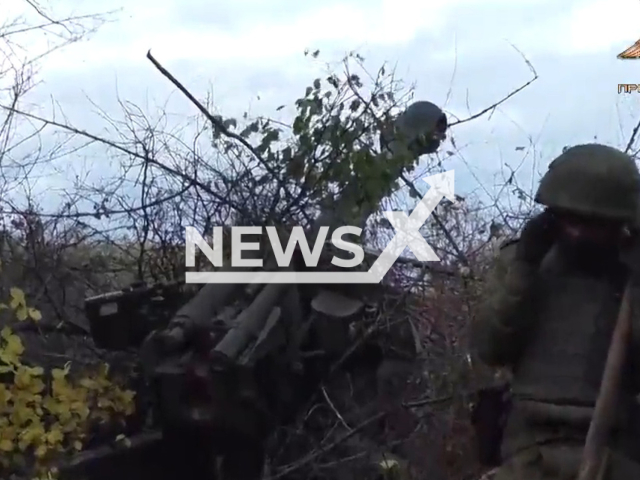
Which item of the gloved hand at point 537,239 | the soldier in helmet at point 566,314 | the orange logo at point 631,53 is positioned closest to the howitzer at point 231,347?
the orange logo at point 631,53

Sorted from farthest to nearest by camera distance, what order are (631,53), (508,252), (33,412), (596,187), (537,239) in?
(631,53) < (33,412) < (508,252) < (537,239) < (596,187)

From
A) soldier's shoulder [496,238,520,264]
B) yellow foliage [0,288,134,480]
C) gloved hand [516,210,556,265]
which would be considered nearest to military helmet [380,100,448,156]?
yellow foliage [0,288,134,480]

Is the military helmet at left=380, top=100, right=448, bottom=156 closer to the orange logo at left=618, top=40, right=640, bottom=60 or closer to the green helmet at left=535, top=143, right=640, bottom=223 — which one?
the orange logo at left=618, top=40, right=640, bottom=60

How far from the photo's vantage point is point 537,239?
3.38m

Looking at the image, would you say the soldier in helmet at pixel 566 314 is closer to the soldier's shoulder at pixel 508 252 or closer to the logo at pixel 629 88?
the soldier's shoulder at pixel 508 252

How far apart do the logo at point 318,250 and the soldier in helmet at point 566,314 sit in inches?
93.7

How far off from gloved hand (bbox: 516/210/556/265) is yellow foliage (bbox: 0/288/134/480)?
2.69 m

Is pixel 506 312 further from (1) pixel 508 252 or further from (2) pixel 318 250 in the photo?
(2) pixel 318 250

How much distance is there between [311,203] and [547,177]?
10.8ft

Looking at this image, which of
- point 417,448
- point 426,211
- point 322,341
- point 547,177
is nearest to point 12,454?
point 322,341

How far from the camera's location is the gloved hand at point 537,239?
3359 mm

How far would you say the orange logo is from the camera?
7.01 metres

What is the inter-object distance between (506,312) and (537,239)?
253 mm

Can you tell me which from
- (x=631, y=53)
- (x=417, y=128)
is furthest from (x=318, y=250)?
(x=631, y=53)
